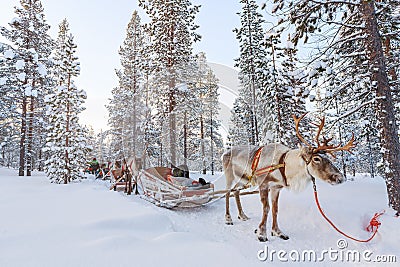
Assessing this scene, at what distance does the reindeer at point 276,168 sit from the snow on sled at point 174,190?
90cm

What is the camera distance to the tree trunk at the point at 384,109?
18.4ft

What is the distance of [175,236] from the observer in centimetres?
412

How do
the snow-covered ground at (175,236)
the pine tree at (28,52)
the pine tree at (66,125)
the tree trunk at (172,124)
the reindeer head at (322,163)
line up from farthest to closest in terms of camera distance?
1. the pine tree at (28,52)
2. the pine tree at (66,125)
3. the tree trunk at (172,124)
4. the reindeer head at (322,163)
5. the snow-covered ground at (175,236)

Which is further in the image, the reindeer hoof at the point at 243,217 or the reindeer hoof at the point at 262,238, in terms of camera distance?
the reindeer hoof at the point at 243,217

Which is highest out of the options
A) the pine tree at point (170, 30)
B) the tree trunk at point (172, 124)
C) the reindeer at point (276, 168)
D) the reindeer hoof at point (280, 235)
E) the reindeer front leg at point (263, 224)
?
the pine tree at point (170, 30)

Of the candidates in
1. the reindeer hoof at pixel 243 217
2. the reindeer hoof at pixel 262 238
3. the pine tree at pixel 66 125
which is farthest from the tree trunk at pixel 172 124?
Answer: the pine tree at pixel 66 125

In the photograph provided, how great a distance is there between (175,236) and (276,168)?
238cm

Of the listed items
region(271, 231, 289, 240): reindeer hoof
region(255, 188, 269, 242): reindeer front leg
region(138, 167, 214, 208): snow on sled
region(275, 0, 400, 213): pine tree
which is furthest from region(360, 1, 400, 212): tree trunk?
region(138, 167, 214, 208): snow on sled

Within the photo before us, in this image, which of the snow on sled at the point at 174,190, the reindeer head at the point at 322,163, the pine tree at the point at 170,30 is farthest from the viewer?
the pine tree at the point at 170,30

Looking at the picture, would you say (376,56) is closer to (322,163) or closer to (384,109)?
(384,109)

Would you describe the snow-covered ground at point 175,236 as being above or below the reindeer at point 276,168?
below

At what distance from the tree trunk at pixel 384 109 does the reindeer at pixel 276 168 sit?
2.29 meters

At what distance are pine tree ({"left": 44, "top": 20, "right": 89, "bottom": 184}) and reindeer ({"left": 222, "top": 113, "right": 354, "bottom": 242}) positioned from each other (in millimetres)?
12685

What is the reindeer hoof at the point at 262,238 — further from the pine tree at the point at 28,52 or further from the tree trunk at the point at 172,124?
the pine tree at the point at 28,52
